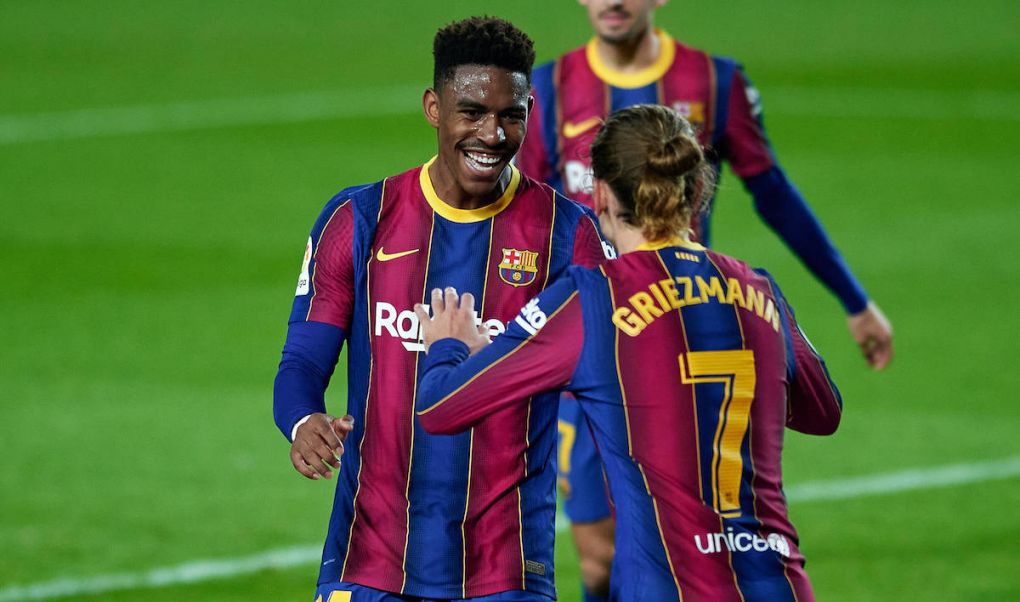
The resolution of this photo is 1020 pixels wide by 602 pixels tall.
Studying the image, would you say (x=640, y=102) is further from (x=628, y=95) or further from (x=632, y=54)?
(x=632, y=54)

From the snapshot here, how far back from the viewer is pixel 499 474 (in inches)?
172

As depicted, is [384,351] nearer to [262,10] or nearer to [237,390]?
[237,390]

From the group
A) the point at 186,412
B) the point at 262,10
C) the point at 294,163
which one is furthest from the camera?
the point at 262,10

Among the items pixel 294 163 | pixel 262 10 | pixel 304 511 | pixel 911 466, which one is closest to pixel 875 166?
pixel 294 163

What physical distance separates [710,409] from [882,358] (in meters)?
2.92

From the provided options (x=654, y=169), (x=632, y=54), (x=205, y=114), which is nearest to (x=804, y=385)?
(x=654, y=169)

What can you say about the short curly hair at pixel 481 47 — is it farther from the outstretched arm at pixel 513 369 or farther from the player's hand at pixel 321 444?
the player's hand at pixel 321 444

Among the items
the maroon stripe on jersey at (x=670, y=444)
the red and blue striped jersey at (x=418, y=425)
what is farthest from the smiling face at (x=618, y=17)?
the maroon stripe on jersey at (x=670, y=444)

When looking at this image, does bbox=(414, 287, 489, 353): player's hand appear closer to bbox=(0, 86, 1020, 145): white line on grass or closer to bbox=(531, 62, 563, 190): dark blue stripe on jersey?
bbox=(531, 62, 563, 190): dark blue stripe on jersey

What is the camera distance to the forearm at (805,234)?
258 inches

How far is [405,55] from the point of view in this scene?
72.7 feet

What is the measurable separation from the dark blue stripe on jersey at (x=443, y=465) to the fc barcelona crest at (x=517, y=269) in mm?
54

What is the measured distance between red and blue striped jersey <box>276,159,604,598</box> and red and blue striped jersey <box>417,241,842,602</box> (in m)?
0.41

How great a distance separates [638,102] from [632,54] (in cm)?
23
